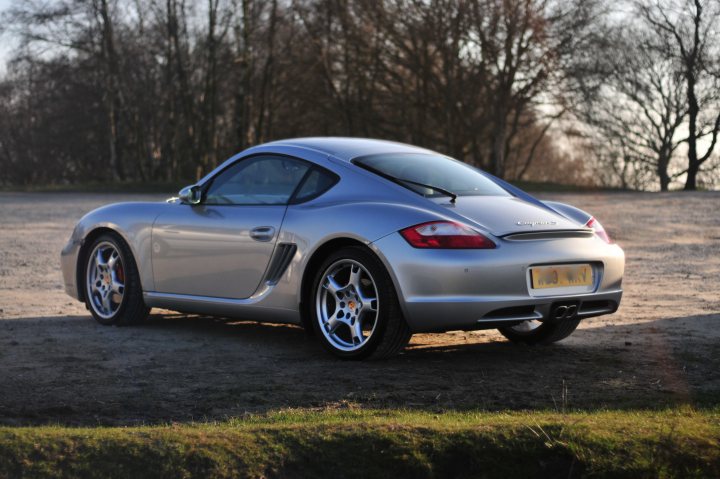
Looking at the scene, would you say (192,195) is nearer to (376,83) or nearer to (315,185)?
(315,185)

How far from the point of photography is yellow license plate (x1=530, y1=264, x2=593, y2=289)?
650cm

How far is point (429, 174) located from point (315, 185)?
0.78 metres

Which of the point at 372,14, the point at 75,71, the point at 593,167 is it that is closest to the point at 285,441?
the point at 372,14

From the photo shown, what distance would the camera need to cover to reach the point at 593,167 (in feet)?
175

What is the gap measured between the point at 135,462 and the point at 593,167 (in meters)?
50.9

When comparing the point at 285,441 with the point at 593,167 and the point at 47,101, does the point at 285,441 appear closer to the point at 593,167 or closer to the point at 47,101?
the point at 593,167

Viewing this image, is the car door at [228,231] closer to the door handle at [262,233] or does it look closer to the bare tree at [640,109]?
the door handle at [262,233]

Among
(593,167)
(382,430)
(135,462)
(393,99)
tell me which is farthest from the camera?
(593,167)

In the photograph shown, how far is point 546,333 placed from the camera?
7801 millimetres

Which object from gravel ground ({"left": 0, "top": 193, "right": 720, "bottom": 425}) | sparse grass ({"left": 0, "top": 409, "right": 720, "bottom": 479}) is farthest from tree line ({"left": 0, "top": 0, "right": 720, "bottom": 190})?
sparse grass ({"left": 0, "top": 409, "right": 720, "bottom": 479})

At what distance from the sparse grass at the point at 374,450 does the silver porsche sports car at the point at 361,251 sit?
5.74 feet

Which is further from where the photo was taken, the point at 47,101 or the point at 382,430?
the point at 47,101

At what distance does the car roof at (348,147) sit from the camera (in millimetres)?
7461

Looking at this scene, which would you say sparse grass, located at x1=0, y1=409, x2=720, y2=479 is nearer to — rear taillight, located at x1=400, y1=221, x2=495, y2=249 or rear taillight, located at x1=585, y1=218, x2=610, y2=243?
rear taillight, located at x1=400, y1=221, x2=495, y2=249
